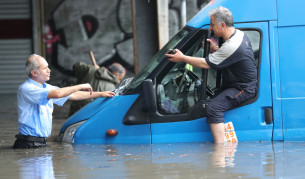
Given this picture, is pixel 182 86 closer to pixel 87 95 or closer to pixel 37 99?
pixel 87 95

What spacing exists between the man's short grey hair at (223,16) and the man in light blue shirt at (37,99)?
5.10ft

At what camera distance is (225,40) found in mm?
7113

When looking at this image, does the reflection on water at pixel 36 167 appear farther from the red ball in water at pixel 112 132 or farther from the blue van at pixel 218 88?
the blue van at pixel 218 88

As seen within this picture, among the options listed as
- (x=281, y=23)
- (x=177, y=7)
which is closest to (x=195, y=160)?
(x=281, y=23)

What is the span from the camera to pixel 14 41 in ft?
65.0

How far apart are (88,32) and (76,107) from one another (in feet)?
26.6

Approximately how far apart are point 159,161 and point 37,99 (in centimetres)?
170

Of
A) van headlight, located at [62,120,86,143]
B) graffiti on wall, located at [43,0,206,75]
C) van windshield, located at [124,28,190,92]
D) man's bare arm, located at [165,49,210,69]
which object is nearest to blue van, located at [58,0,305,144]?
van windshield, located at [124,28,190,92]

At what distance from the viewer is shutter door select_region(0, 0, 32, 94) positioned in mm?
19609

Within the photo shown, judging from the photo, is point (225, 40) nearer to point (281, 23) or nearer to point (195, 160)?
point (281, 23)

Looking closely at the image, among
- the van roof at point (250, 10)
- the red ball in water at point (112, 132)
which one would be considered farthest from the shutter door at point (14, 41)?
the van roof at point (250, 10)

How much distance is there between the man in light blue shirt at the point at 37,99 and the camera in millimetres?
7273

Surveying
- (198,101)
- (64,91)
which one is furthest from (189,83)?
(64,91)

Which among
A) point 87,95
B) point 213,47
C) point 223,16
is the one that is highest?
point 223,16
